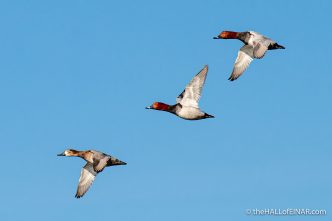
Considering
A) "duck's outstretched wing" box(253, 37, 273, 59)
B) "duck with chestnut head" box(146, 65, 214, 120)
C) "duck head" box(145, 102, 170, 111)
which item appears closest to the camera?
"duck's outstretched wing" box(253, 37, 273, 59)

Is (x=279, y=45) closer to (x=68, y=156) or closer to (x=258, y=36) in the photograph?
(x=258, y=36)

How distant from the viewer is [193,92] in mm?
60562

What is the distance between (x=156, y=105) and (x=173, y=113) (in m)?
1.21

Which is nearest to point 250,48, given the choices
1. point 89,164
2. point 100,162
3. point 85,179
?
point 100,162

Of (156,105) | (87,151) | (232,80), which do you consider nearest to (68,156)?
(87,151)

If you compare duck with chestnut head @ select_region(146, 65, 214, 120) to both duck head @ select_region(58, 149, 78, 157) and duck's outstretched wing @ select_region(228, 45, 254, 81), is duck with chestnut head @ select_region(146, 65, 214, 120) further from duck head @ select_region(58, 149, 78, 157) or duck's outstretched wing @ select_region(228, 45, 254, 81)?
duck head @ select_region(58, 149, 78, 157)

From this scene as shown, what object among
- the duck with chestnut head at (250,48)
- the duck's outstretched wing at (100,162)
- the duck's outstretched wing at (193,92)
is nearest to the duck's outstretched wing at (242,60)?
the duck with chestnut head at (250,48)

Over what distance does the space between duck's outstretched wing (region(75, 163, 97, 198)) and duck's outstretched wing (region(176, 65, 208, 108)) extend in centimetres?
760

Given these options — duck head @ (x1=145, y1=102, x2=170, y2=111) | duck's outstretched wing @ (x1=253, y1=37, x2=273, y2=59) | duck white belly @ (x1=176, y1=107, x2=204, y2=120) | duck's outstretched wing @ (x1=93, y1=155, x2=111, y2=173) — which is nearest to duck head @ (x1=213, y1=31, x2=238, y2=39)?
duck's outstretched wing @ (x1=253, y1=37, x2=273, y2=59)

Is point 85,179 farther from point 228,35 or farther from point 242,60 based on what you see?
point 228,35

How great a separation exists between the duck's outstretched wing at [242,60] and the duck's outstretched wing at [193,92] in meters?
1.86

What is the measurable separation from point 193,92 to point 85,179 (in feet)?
29.8

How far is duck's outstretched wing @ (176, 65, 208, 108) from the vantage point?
198 ft

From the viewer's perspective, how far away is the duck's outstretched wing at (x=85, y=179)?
208 ft
